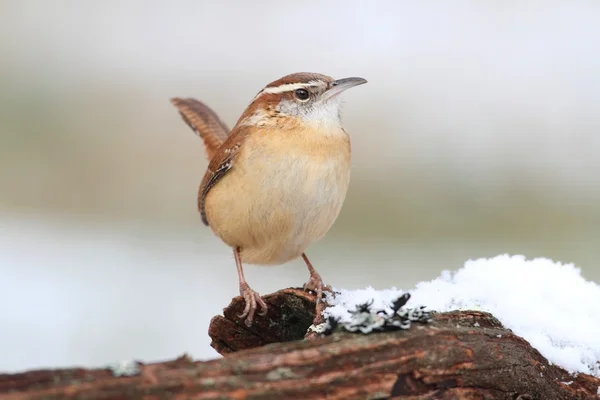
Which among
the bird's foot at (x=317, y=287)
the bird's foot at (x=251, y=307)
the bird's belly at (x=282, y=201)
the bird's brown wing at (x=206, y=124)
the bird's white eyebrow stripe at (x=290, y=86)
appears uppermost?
the bird's brown wing at (x=206, y=124)

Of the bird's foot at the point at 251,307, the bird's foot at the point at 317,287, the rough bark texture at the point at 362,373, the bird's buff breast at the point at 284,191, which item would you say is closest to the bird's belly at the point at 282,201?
the bird's buff breast at the point at 284,191

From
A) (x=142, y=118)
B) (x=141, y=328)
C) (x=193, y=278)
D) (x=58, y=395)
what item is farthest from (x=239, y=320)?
(x=142, y=118)

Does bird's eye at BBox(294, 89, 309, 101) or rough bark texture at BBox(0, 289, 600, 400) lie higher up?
bird's eye at BBox(294, 89, 309, 101)

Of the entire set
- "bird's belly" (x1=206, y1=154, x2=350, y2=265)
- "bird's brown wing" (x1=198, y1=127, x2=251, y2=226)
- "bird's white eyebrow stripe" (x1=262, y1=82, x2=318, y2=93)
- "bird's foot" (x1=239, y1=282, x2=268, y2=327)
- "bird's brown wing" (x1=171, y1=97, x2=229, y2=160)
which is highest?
"bird's brown wing" (x1=171, y1=97, x2=229, y2=160)

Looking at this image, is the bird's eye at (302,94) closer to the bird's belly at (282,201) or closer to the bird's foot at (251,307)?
the bird's belly at (282,201)

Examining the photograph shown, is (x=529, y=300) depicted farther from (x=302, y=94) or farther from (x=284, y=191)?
(x=302, y=94)

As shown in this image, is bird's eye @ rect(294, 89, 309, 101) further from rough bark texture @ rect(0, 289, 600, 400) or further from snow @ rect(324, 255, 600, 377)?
rough bark texture @ rect(0, 289, 600, 400)

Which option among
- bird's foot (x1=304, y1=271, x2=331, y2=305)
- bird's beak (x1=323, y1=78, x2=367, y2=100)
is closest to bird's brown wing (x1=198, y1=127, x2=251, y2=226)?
bird's beak (x1=323, y1=78, x2=367, y2=100)
